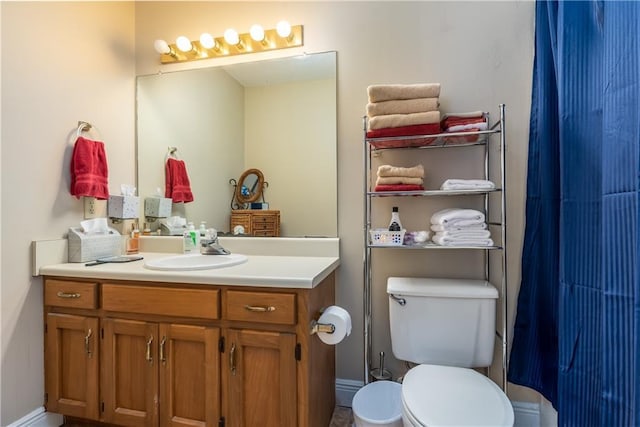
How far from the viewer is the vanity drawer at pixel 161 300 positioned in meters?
1.21

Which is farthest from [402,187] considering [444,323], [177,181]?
[177,181]

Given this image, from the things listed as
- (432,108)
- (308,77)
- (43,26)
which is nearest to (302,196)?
(308,77)

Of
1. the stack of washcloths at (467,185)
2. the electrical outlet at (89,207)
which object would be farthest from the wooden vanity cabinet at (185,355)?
the stack of washcloths at (467,185)

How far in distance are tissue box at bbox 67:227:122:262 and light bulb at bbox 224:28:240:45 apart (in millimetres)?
1301

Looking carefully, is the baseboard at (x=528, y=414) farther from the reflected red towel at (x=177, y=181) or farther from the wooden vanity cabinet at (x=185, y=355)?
the reflected red towel at (x=177, y=181)

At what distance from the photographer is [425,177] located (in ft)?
5.26

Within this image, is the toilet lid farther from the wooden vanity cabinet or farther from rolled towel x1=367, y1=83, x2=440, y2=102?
rolled towel x1=367, y1=83, x2=440, y2=102

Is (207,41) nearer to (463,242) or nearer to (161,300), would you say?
(161,300)

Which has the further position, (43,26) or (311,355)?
(43,26)

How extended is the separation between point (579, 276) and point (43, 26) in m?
2.48

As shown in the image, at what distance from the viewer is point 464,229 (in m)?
1.37

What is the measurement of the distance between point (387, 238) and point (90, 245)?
A: 59.5 inches

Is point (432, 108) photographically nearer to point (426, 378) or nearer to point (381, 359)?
point (426, 378)

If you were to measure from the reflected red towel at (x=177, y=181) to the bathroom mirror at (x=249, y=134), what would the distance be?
37mm
